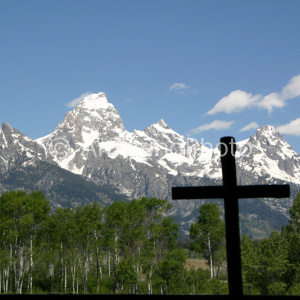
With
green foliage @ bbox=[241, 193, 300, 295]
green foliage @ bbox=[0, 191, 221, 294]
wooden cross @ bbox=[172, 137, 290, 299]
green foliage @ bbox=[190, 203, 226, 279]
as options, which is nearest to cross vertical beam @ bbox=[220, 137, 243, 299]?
wooden cross @ bbox=[172, 137, 290, 299]

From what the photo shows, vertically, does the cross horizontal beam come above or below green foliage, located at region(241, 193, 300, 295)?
above

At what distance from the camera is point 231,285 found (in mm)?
5000

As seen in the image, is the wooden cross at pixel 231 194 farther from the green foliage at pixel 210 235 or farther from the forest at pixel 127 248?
the green foliage at pixel 210 235

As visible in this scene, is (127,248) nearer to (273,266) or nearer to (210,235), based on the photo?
(210,235)

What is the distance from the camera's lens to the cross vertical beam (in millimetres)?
5004

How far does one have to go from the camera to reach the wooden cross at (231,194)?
5.07 m

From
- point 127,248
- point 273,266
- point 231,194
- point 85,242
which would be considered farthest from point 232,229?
point 85,242

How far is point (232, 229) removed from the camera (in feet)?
16.8

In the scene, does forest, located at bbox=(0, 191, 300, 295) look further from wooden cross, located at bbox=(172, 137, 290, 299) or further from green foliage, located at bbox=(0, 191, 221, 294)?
wooden cross, located at bbox=(172, 137, 290, 299)

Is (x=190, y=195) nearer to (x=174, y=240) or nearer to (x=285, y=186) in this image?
(x=285, y=186)

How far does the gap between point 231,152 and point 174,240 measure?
65.2m

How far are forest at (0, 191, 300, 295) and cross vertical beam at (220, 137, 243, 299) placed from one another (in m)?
51.7
